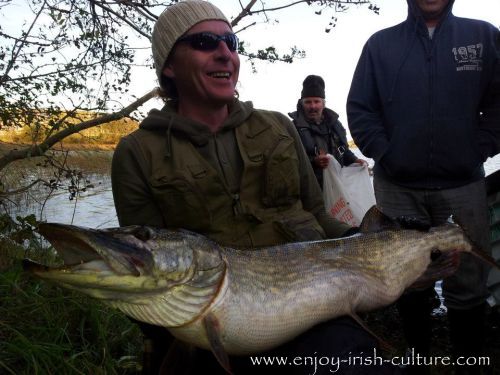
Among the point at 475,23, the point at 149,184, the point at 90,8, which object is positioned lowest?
the point at 149,184

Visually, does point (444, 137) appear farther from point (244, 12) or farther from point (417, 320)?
point (244, 12)

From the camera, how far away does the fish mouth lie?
58.1 inches

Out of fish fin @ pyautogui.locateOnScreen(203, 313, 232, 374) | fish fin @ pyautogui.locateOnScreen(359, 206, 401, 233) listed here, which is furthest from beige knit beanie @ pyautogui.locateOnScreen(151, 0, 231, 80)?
fish fin @ pyautogui.locateOnScreen(203, 313, 232, 374)

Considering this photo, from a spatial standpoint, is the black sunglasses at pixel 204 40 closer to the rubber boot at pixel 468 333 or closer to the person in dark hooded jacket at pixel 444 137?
the person in dark hooded jacket at pixel 444 137

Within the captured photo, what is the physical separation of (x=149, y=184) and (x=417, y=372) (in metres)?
2.20

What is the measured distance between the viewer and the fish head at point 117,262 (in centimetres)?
149

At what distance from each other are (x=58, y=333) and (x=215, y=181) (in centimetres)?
153

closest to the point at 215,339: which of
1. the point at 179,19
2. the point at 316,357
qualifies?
the point at 316,357

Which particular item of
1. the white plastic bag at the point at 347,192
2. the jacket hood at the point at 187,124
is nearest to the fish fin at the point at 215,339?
the jacket hood at the point at 187,124

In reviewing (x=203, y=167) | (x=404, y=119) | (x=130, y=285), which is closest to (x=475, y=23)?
(x=404, y=119)

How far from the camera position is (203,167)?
215cm

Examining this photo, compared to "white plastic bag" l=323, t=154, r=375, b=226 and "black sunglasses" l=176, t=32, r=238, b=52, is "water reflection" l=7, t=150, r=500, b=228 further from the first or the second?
"black sunglasses" l=176, t=32, r=238, b=52

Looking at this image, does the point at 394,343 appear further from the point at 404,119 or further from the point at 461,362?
the point at 404,119

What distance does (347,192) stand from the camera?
440 centimetres
